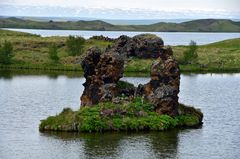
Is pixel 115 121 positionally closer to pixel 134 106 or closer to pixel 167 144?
pixel 134 106

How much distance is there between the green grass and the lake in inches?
76.8

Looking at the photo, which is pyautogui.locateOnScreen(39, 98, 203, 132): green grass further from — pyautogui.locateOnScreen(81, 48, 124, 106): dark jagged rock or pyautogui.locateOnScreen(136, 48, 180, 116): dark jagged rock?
pyautogui.locateOnScreen(81, 48, 124, 106): dark jagged rock

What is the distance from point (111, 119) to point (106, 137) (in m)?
5.61

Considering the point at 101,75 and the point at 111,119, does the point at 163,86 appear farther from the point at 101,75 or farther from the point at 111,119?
the point at 111,119

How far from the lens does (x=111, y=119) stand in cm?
8944

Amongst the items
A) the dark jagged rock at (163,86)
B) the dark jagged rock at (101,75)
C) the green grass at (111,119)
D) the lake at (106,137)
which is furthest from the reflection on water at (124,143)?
the dark jagged rock at (101,75)

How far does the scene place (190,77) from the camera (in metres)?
184

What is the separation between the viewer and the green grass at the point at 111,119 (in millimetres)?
88000

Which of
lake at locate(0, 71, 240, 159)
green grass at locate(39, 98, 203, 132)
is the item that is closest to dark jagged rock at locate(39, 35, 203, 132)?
green grass at locate(39, 98, 203, 132)

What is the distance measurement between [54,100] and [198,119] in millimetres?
36505

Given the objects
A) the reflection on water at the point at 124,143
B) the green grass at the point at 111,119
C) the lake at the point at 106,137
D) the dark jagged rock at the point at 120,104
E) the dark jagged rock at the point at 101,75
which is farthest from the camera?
the dark jagged rock at the point at 101,75

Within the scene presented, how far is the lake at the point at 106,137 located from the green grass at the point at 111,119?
1.95 metres

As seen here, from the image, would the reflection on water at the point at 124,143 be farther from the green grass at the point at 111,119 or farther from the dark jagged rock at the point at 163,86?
the dark jagged rock at the point at 163,86

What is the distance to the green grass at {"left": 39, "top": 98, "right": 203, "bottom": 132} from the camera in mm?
88000
